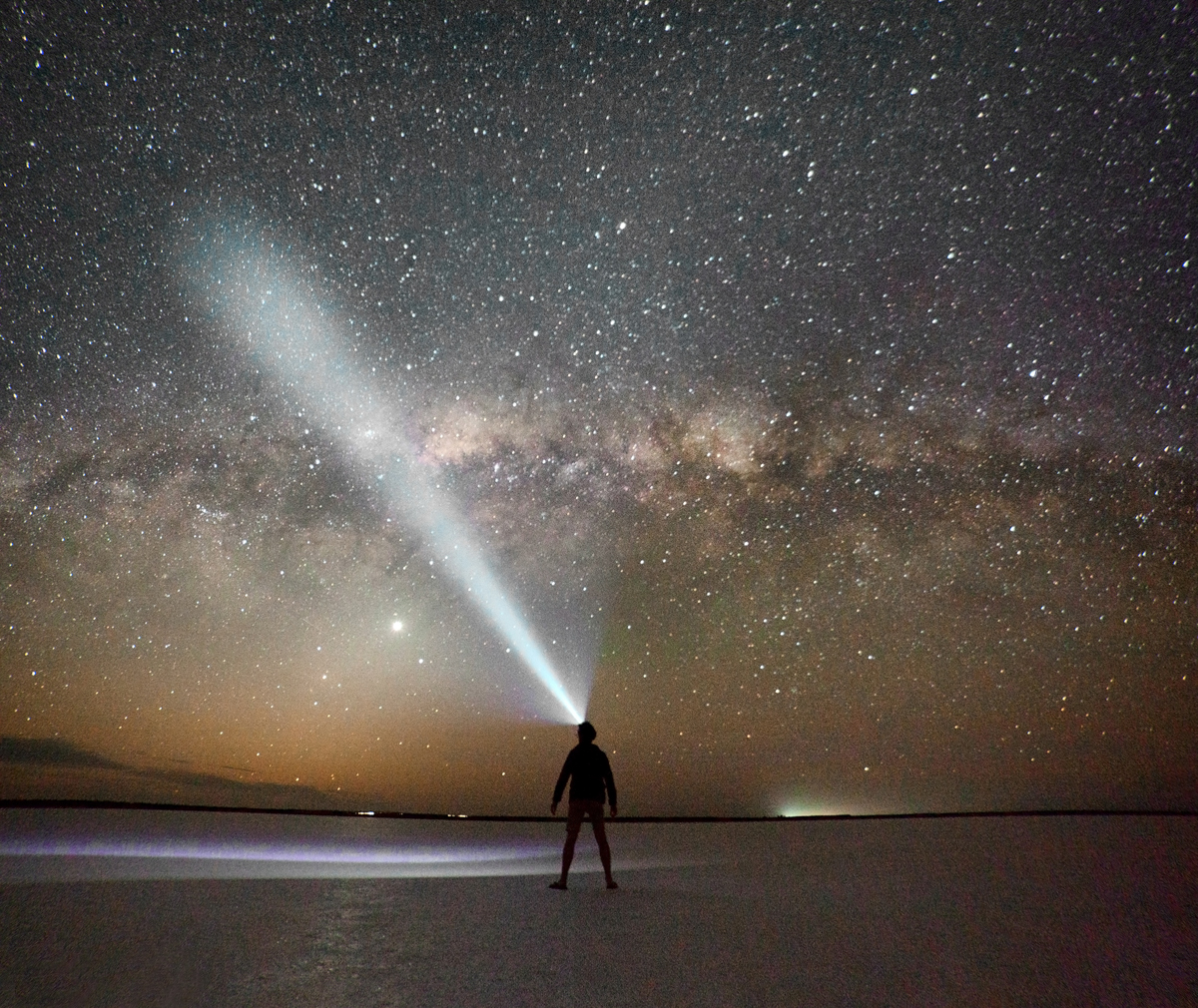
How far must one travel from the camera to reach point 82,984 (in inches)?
123

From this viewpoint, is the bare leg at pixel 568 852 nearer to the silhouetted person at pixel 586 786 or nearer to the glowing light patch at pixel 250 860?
the silhouetted person at pixel 586 786

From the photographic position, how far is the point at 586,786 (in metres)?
6.15

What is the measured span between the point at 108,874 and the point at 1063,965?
21.5 ft

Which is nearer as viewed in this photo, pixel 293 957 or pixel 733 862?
pixel 293 957

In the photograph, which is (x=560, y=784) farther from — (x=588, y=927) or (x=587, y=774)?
(x=588, y=927)

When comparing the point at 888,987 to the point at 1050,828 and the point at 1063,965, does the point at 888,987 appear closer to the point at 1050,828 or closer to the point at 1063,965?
the point at 1063,965

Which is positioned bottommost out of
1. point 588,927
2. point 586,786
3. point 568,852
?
point 588,927

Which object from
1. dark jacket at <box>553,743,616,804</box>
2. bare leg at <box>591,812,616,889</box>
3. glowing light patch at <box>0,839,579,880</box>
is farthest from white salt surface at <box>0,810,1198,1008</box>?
dark jacket at <box>553,743,616,804</box>

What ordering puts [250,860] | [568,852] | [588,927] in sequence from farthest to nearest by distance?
[250,860], [568,852], [588,927]

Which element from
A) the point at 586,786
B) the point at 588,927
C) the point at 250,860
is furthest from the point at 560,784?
the point at 250,860

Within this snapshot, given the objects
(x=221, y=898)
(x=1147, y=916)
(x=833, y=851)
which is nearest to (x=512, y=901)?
(x=221, y=898)

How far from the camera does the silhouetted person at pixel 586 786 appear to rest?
6062 mm

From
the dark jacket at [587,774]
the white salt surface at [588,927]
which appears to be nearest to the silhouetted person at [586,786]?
the dark jacket at [587,774]

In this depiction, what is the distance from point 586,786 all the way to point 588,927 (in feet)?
5.96
